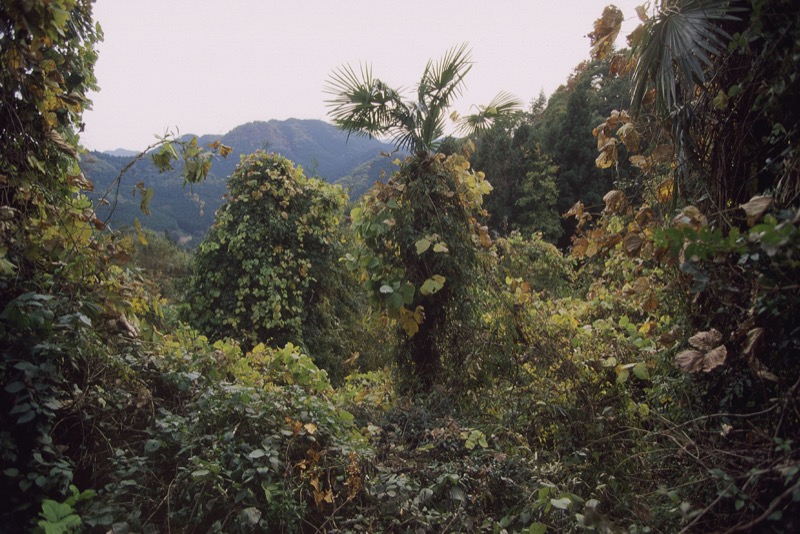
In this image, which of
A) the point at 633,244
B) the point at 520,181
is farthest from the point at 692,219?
the point at 520,181

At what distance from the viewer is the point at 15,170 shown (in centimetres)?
221

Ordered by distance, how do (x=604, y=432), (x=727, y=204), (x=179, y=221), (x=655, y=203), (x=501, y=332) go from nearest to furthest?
(x=727, y=204), (x=655, y=203), (x=604, y=432), (x=501, y=332), (x=179, y=221)

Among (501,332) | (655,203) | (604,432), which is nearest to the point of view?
(655,203)

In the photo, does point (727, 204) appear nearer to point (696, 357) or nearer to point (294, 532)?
point (696, 357)

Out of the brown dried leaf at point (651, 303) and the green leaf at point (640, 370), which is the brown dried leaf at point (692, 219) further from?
the green leaf at point (640, 370)

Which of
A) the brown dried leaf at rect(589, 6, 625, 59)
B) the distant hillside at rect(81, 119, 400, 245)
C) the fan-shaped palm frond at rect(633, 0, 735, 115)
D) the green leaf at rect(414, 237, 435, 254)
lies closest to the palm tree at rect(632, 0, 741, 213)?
the fan-shaped palm frond at rect(633, 0, 735, 115)

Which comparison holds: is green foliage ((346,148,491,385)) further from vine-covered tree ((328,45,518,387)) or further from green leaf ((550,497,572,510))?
green leaf ((550,497,572,510))

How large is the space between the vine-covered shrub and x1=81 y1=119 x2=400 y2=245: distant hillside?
48.9 inches

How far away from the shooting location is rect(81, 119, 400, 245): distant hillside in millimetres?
26356

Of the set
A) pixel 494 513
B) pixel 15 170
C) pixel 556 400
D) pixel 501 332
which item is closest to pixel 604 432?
pixel 556 400

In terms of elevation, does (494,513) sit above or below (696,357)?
below

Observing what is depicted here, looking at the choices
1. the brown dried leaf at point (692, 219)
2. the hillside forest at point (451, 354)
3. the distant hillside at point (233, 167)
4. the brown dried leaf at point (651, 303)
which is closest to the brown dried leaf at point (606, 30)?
the hillside forest at point (451, 354)

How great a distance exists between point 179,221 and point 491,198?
36.8m

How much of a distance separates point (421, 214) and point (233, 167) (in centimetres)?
2179
